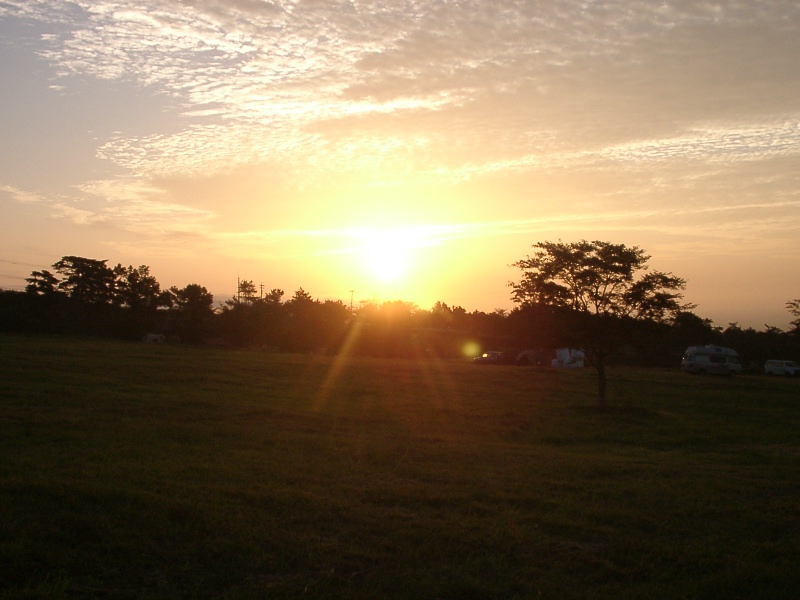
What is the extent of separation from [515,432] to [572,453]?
3.98 metres

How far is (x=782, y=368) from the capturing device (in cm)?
6212

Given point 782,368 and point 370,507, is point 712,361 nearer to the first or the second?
point 782,368

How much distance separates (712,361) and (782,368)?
12138 millimetres

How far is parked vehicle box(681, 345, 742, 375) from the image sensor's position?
54.2 meters

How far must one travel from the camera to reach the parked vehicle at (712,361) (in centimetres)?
5422

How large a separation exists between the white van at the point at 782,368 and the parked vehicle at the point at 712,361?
30.9 ft

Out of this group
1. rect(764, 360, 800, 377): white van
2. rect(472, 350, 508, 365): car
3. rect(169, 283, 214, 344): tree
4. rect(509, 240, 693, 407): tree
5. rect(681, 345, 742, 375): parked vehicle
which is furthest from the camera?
rect(169, 283, 214, 344): tree

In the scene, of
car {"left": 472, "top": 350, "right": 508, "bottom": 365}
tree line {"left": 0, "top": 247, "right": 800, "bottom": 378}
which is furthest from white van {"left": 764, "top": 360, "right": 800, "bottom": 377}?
car {"left": 472, "top": 350, "right": 508, "bottom": 365}

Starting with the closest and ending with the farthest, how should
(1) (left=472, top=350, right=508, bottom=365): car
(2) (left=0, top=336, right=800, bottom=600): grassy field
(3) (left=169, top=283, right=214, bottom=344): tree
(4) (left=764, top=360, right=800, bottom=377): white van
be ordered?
1. (2) (left=0, top=336, right=800, bottom=600): grassy field
2. (4) (left=764, top=360, right=800, bottom=377): white van
3. (1) (left=472, top=350, right=508, bottom=365): car
4. (3) (left=169, top=283, right=214, bottom=344): tree

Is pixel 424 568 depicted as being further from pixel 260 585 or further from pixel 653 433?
pixel 653 433

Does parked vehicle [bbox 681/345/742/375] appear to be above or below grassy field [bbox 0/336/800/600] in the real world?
above

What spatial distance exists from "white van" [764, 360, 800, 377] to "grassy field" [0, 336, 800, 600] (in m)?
47.7

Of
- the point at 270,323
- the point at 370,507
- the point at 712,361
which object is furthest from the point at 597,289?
the point at 270,323

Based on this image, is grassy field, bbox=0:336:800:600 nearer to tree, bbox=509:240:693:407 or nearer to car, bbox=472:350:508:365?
tree, bbox=509:240:693:407
